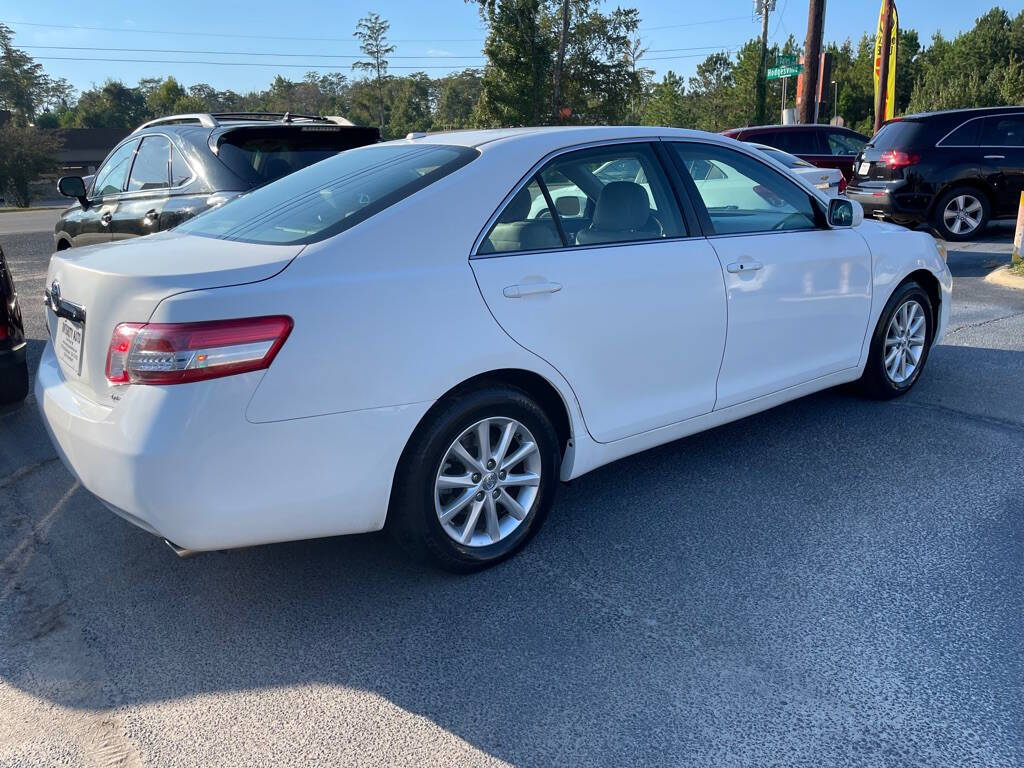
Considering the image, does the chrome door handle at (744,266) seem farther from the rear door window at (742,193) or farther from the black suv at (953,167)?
the black suv at (953,167)

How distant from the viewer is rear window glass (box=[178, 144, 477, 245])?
126 inches

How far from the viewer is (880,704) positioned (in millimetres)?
2537

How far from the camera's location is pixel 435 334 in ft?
9.81

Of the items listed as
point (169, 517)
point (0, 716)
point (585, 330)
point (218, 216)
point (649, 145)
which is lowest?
point (0, 716)

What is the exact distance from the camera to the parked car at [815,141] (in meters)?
14.3

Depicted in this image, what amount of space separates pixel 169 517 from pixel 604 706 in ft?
4.77

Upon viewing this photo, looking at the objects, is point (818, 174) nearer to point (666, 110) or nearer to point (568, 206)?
point (568, 206)

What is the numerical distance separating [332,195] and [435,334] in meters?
0.92

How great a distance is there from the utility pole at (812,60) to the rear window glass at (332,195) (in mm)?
Answer: 18449

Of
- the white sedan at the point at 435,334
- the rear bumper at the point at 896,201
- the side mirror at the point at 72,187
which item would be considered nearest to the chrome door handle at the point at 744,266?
the white sedan at the point at 435,334

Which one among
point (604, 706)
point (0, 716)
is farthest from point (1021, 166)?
point (0, 716)

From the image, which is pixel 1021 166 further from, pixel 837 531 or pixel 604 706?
pixel 604 706

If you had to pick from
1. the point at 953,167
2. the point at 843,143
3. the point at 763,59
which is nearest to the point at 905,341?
the point at 953,167

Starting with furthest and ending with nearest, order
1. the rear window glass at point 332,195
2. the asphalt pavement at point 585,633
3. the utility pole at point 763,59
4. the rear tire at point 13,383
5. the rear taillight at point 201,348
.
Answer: the utility pole at point 763,59
the rear tire at point 13,383
the rear window glass at point 332,195
the rear taillight at point 201,348
the asphalt pavement at point 585,633
